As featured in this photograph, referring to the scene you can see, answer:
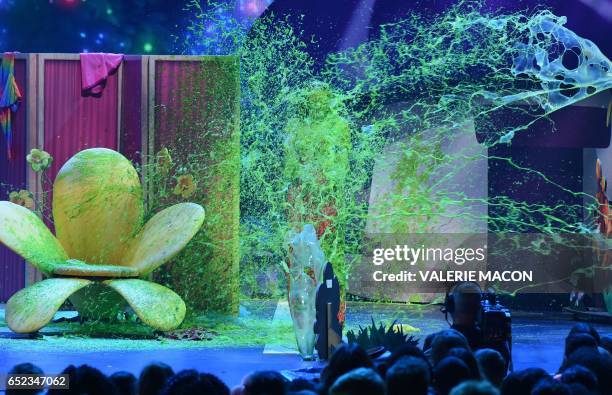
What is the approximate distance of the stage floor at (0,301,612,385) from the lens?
20.1 ft

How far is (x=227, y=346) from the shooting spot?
7.14 metres

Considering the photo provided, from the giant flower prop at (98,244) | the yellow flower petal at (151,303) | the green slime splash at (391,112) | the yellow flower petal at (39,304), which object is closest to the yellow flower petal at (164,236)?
the giant flower prop at (98,244)

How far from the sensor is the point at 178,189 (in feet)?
29.6

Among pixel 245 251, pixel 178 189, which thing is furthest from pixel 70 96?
pixel 245 251

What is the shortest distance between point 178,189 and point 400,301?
10.4 ft

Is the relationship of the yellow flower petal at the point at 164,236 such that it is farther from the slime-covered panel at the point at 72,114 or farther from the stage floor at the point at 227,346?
the slime-covered panel at the point at 72,114

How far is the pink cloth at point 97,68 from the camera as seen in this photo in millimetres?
9273

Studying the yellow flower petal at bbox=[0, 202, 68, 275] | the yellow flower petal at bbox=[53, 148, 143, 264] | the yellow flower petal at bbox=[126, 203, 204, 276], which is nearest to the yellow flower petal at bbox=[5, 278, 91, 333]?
the yellow flower petal at bbox=[0, 202, 68, 275]

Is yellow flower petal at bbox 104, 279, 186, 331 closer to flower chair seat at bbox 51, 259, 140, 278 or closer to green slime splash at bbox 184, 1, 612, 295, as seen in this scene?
flower chair seat at bbox 51, 259, 140, 278

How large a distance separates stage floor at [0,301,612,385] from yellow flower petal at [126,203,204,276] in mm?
725

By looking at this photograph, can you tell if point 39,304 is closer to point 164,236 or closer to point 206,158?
point 164,236

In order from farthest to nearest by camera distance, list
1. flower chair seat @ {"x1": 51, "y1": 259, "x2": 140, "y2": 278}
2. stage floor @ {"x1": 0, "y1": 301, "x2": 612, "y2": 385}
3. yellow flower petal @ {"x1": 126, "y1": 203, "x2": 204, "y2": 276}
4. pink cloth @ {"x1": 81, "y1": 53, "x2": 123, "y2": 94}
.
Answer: pink cloth @ {"x1": 81, "y1": 53, "x2": 123, "y2": 94}
yellow flower petal @ {"x1": 126, "y1": 203, "x2": 204, "y2": 276}
flower chair seat @ {"x1": 51, "y1": 259, "x2": 140, "y2": 278}
stage floor @ {"x1": 0, "y1": 301, "x2": 612, "y2": 385}

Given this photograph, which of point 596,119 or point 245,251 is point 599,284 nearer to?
point 596,119

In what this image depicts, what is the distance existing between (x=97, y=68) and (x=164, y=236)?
88.7 inches
